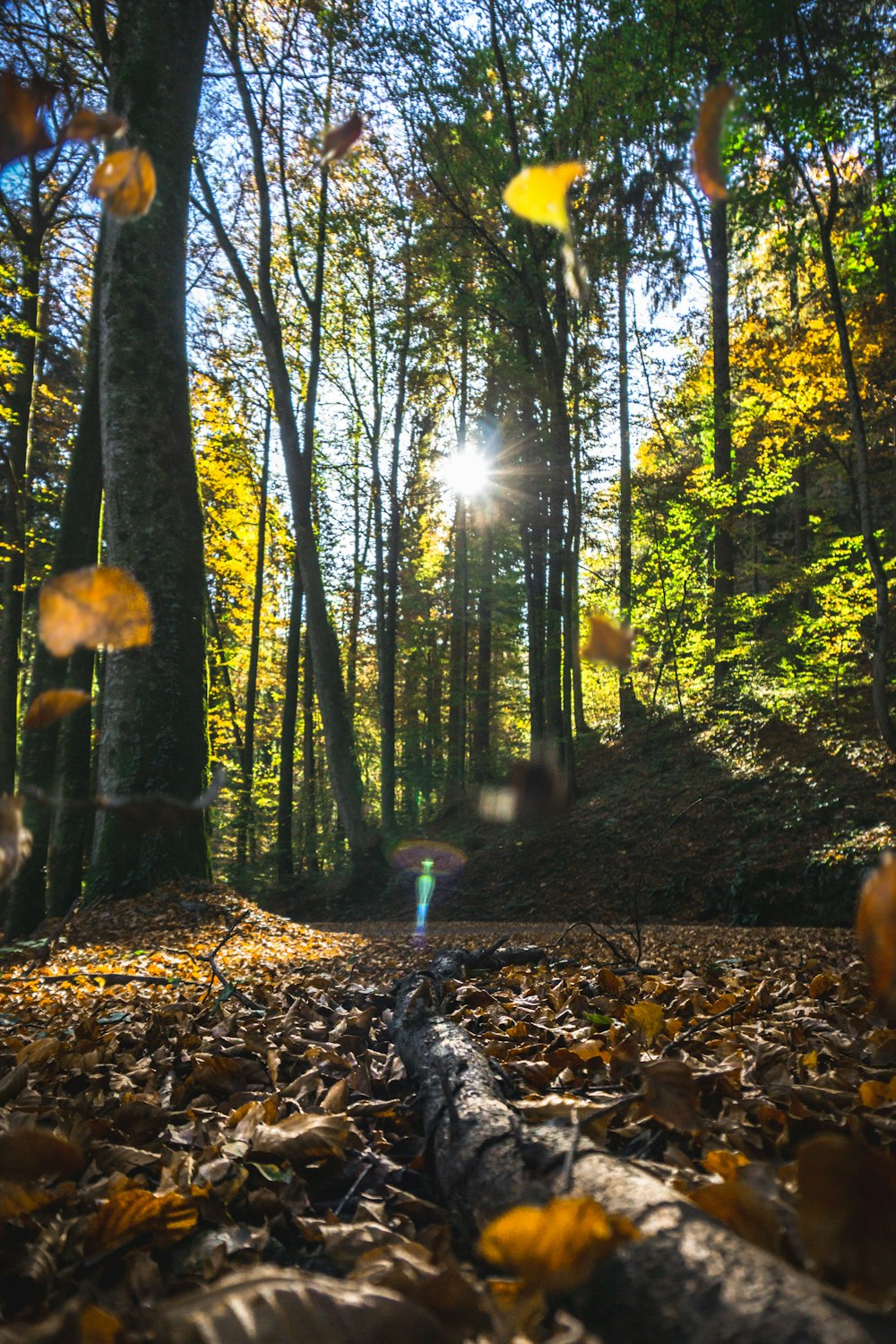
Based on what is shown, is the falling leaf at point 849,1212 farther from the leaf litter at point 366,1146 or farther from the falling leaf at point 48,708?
the falling leaf at point 48,708

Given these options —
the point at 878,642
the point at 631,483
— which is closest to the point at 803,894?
the point at 878,642

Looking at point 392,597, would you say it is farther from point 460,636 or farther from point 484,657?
point 460,636

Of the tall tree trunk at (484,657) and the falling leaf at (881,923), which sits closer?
the falling leaf at (881,923)

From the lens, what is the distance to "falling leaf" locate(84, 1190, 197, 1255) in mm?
1100

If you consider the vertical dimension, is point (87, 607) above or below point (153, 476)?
below

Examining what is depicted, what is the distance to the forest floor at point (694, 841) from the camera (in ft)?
26.1

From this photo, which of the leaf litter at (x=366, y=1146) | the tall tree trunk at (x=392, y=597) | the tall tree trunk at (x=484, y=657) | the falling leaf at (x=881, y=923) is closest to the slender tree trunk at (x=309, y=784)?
the tall tree trunk at (x=392, y=597)

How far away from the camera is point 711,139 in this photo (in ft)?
3.02

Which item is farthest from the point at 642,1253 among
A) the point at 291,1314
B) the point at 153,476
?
the point at 153,476

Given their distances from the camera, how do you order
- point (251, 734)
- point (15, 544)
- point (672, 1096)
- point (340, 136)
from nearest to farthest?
point (340, 136)
point (672, 1096)
point (15, 544)
point (251, 734)

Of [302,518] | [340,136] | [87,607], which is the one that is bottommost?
[87,607]

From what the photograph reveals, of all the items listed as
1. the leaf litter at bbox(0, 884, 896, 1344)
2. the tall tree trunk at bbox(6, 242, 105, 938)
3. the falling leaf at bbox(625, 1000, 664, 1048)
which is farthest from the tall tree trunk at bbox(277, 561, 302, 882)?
the falling leaf at bbox(625, 1000, 664, 1048)

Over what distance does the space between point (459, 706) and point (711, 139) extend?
65.8 feet

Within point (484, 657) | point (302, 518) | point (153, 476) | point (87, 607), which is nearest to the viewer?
point (87, 607)
